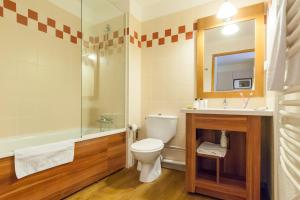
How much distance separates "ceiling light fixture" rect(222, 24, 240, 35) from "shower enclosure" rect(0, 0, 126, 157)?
1270 millimetres

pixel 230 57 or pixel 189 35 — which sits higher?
pixel 189 35

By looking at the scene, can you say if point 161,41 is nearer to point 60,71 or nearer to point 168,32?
point 168,32

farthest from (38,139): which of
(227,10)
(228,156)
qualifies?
(227,10)

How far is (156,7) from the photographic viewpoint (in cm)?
244

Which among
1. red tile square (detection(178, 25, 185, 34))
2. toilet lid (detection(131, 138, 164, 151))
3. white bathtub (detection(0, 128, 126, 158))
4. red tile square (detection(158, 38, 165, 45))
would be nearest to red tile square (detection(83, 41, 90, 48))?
red tile square (detection(158, 38, 165, 45))

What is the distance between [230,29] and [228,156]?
1396 mm

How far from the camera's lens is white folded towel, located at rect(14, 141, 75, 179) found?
4.15ft

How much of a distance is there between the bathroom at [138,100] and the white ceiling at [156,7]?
0.01 meters

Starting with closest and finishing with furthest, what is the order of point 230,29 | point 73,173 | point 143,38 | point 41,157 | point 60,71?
point 41,157 < point 73,173 < point 230,29 < point 60,71 < point 143,38

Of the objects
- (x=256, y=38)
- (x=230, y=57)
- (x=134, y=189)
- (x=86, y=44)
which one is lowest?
(x=134, y=189)

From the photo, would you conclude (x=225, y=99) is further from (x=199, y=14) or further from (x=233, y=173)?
(x=199, y=14)

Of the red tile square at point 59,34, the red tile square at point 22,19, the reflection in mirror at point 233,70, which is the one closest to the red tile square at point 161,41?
the reflection in mirror at point 233,70

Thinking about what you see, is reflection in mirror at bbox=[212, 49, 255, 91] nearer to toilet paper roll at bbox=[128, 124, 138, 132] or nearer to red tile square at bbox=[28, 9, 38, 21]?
toilet paper roll at bbox=[128, 124, 138, 132]

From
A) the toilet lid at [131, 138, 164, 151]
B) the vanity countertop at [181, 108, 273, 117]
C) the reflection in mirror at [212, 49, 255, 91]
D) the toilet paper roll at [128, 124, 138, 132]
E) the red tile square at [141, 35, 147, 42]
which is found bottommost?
the toilet lid at [131, 138, 164, 151]
